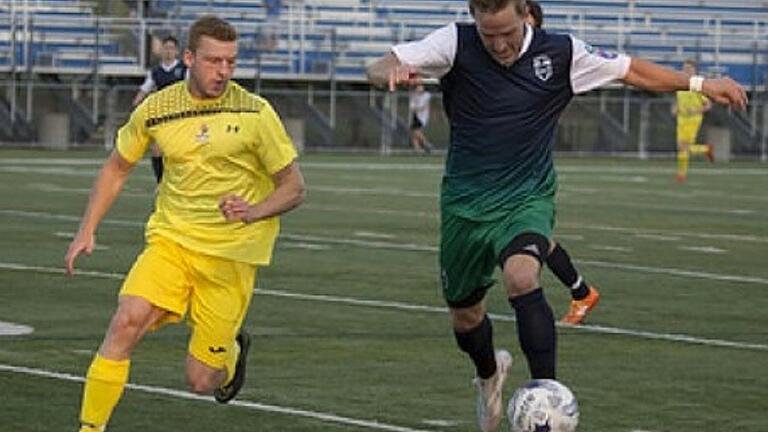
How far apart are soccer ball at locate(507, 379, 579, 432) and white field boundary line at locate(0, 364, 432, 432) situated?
125 centimetres

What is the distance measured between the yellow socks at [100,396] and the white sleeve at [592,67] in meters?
2.52

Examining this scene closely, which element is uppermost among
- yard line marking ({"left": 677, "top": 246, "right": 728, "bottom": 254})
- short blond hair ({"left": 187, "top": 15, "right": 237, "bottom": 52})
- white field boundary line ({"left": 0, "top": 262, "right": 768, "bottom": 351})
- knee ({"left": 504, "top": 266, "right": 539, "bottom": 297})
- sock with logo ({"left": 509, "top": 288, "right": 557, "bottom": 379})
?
short blond hair ({"left": 187, "top": 15, "right": 237, "bottom": 52})

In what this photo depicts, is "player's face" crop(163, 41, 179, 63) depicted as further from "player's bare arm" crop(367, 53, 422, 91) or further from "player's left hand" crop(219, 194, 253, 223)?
"player's left hand" crop(219, 194, 253, 223)

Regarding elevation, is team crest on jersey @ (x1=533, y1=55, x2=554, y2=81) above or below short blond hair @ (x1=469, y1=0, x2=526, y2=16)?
below

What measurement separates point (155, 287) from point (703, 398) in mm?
3245

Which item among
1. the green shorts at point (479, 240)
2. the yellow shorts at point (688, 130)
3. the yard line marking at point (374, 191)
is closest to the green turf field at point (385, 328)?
the green shorts at point (479, 240)

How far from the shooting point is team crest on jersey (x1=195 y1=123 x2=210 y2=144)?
9.99 meters

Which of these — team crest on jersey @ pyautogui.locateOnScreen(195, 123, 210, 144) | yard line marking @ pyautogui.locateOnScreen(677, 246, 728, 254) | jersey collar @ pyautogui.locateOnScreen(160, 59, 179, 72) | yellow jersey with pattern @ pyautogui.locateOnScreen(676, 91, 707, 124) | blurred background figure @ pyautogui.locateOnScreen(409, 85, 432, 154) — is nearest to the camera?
team crest on jersey @ pyautogui.locateOnScreen(195, 123, 210, 144)

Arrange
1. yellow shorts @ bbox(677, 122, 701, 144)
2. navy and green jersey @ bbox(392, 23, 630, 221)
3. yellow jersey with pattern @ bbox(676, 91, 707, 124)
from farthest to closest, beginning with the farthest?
yellow jersey with pattern @ bbox(676, 91, 707, 124)
yellow shorts @ bbox(677, 122, 701, 144)
navy and green jersey @ bbox(392, 23, 630, 221)

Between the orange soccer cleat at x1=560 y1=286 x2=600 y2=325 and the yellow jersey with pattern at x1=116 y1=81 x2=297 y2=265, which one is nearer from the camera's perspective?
the yellow jersey with pattern at x1=116 y1=81 x2=297 y2=265

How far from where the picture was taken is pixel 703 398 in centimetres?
1174

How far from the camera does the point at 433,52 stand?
34.0 ft

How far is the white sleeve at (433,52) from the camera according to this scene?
10281mm

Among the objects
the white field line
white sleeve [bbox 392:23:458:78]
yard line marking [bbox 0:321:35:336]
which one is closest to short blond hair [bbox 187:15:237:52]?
white sleeve [bbox 392:23:458:78]
